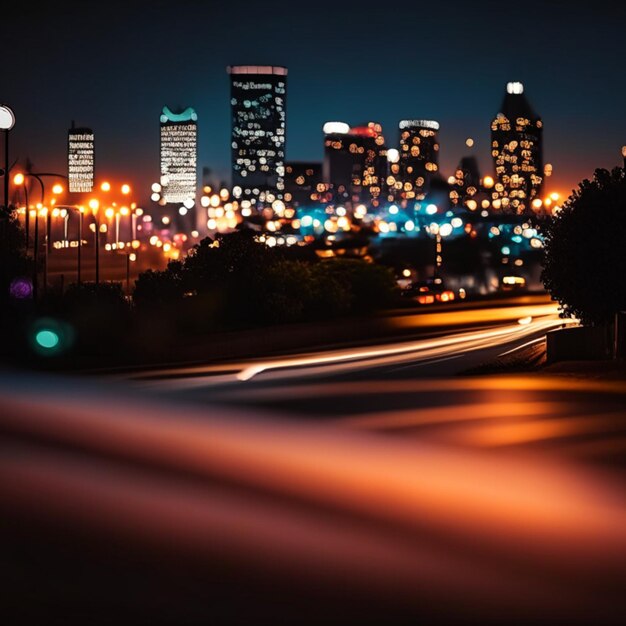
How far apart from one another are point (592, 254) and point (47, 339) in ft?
46.2

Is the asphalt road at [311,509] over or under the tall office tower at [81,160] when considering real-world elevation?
under

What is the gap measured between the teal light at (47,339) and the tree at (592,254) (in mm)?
12853

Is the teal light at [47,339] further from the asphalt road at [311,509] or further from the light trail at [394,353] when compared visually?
the asphalt road at [311,509]

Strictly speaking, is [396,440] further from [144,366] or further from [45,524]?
[144,366]

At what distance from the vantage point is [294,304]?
1708 inches

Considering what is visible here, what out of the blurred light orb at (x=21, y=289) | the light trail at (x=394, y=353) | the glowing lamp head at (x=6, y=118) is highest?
the glowing lamp head at (x=6, y=118)

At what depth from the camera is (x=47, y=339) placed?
30531mm

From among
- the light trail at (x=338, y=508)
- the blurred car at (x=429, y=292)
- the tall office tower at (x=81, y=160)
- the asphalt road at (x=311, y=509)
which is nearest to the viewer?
the asphalt road at (x=311, y=509)

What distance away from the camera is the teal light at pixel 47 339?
30312 mm

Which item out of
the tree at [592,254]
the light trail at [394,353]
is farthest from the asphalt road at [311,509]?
the tree at [592,254]

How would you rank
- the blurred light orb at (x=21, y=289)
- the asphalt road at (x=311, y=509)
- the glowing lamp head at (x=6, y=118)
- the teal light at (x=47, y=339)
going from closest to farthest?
the asphalt road at (x=311, y=509), the teal light at (x=47, y=339), the glowing lamp head at (x=6, y=118), the blurred light orb at (x=21, y=289)

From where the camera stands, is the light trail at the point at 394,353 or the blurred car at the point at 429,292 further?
the blurred car at the point at 429,292

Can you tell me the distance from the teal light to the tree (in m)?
12.9

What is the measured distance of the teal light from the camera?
3031 cm
